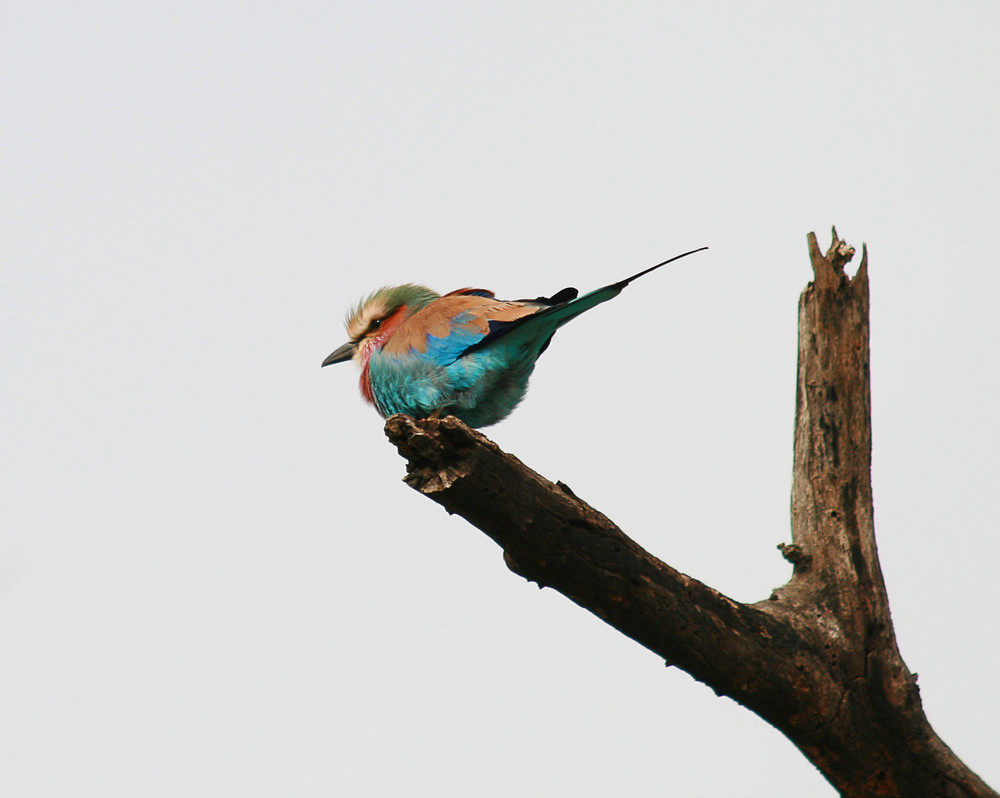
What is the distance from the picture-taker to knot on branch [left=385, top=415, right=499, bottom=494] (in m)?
3.08

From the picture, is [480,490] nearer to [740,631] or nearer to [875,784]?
[740,631]

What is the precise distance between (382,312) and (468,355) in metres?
1.03

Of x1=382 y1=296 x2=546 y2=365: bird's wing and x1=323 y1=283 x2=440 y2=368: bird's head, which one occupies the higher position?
x1=323 y1=283 x2=440 y2=368: bird's head

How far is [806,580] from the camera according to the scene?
4.09 metres

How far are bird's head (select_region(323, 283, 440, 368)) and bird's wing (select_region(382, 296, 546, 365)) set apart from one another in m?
0.42

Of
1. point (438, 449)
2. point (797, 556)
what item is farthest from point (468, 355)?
point (797, 556)

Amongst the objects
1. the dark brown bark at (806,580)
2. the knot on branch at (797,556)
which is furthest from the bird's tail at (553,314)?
the knot on branch at (797,556)

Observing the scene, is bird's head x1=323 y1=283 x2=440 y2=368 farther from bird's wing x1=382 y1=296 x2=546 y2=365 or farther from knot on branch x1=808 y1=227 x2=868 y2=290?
knot on branch x1=808 y1=227 x2=868 y2=290

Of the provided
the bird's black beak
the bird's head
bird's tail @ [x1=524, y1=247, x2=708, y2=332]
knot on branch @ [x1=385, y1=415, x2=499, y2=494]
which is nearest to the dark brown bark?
knot on branch @ [x1=385, y1=415, x2=499, y2=494]

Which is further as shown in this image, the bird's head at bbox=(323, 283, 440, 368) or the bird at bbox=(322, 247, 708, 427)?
the bird's head at bbox=(323, 283, 440, 368)

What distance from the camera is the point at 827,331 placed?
432 cm

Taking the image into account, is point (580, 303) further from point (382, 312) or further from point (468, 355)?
point (382, 312)

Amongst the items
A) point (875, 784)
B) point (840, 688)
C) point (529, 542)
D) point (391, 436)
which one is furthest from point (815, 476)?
point (391, 436)

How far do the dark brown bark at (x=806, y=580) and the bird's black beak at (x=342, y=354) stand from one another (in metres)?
2.55
